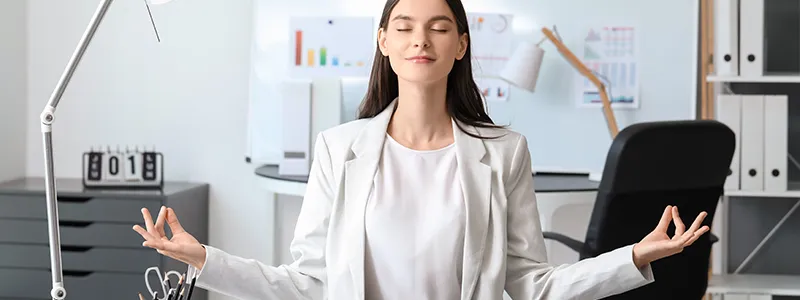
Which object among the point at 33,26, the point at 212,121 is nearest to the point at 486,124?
the point at 212,121

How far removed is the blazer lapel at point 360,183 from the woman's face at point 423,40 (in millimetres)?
97

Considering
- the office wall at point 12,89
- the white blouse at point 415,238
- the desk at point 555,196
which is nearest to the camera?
the white blouse at point 415,238

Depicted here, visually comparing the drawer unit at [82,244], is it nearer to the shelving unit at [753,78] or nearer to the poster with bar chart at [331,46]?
the poster with bar chart at [331,46]

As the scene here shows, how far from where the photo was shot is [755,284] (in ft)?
10.8

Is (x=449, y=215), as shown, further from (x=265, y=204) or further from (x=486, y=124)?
(x=265, y=204)

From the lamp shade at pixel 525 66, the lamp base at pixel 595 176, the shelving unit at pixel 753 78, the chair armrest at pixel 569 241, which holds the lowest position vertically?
the chair armrest at pixel 569 241

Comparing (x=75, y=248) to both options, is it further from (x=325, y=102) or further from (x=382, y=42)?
(x=382, y=42)

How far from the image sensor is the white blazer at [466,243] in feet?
4.66

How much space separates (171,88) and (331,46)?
0.66 meters

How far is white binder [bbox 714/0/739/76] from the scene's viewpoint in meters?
3.19

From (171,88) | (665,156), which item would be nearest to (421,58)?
(665,156)

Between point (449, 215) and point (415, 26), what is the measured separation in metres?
0.29

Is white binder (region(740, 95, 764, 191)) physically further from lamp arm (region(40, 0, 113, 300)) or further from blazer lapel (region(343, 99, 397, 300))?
lamp arm (region(40, 0, 113, 300))

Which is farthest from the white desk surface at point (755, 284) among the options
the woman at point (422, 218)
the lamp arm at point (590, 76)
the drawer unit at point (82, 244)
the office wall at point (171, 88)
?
the woman at point (422, 218)
